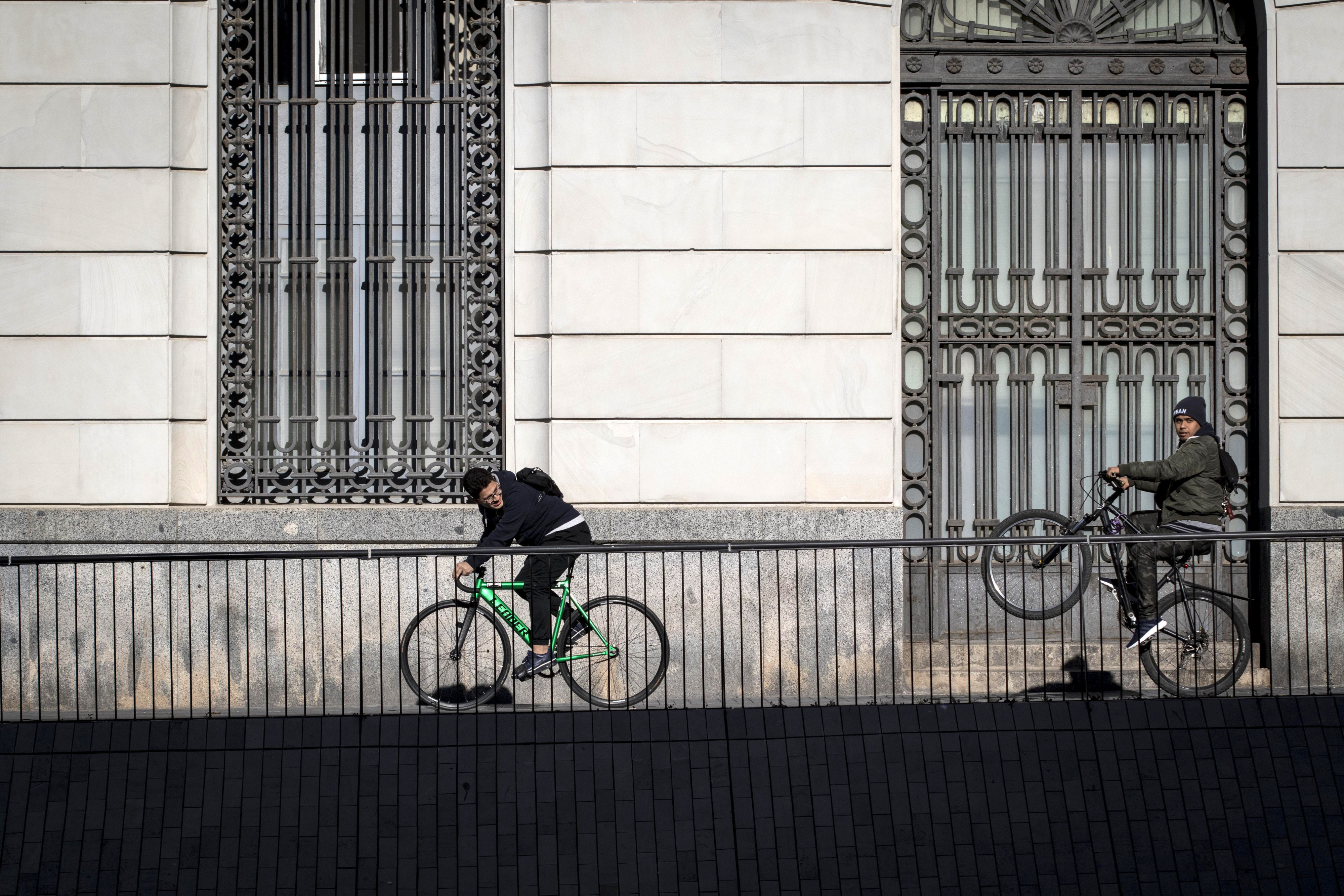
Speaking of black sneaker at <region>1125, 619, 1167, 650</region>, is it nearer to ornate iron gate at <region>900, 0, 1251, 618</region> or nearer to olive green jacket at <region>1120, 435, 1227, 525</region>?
olive green jacket at <region>1120, 435, 1227, 525</region>

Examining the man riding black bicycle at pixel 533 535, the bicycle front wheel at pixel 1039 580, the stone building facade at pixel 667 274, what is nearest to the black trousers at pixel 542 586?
the man riding black bicycle at pixel 533 535

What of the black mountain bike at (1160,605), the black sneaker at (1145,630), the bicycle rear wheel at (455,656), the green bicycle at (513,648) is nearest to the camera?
A: the bicycle rear wheel at (455,656)

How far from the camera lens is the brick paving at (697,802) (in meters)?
7.23

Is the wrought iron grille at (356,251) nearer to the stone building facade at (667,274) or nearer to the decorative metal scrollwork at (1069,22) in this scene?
the stone building facade at (667,274)

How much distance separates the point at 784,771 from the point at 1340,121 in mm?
6780

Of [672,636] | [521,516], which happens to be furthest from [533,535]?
[672,636]

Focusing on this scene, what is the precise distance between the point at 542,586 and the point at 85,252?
4751 millimetres

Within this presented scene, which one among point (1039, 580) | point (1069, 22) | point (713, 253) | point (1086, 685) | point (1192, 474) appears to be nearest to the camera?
point (1086, 685)

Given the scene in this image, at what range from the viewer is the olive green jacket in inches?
360

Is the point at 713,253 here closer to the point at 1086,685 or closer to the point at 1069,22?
the point at 1069,22

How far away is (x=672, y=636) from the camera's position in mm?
9102

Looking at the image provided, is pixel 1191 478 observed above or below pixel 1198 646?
above

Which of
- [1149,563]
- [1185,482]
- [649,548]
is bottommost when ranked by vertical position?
[1149,563]

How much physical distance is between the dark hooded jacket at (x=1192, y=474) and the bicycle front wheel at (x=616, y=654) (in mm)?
3501
